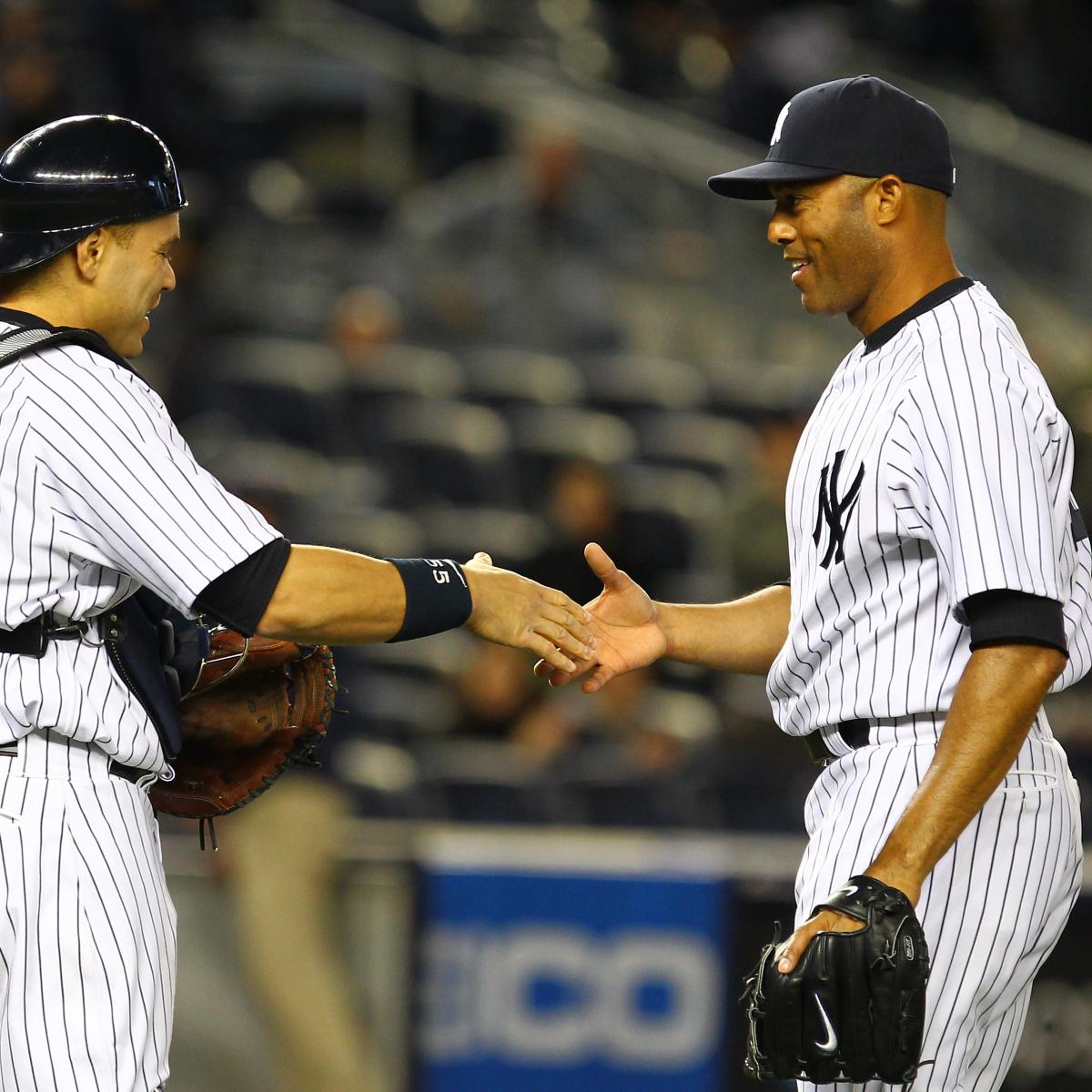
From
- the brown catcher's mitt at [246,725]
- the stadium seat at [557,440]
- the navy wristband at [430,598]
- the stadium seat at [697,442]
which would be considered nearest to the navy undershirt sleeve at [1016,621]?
the navy wristband at [430,598]

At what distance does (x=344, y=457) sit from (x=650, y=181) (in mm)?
2778

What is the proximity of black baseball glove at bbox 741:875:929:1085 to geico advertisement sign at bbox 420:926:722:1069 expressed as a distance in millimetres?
2846

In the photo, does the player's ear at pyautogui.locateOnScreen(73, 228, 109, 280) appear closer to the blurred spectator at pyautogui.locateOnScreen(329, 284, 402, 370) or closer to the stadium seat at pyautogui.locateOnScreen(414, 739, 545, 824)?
the stadium seat at pyautogui.locateOnScreen(414, 739, 545, 824)

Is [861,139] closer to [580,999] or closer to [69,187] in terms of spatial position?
[69,187]

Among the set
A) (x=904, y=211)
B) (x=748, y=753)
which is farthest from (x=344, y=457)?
(x=904, y=211)

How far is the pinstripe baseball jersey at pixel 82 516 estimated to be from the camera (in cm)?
253

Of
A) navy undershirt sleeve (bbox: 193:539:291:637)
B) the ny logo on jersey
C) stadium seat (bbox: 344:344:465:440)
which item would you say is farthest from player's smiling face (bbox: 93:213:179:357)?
stadium seat (bbox: 344:344:465:440)

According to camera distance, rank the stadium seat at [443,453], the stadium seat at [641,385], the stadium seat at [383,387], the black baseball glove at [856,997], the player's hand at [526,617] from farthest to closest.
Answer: the stadium seat at [641,385], the stadium seat at [383,387], the stadium seat at [443,453], the player's hand at [526,617], the black baseball glove at [856,997]

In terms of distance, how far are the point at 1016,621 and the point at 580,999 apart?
3138mm

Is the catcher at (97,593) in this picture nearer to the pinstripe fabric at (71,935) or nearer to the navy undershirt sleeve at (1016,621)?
the pinstripe fabric at (71,935)

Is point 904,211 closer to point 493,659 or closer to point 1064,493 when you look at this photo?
point 1064,493

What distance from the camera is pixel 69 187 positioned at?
269 cm

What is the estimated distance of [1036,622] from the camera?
249 cm

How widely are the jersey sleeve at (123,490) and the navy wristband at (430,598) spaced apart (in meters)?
0.28
